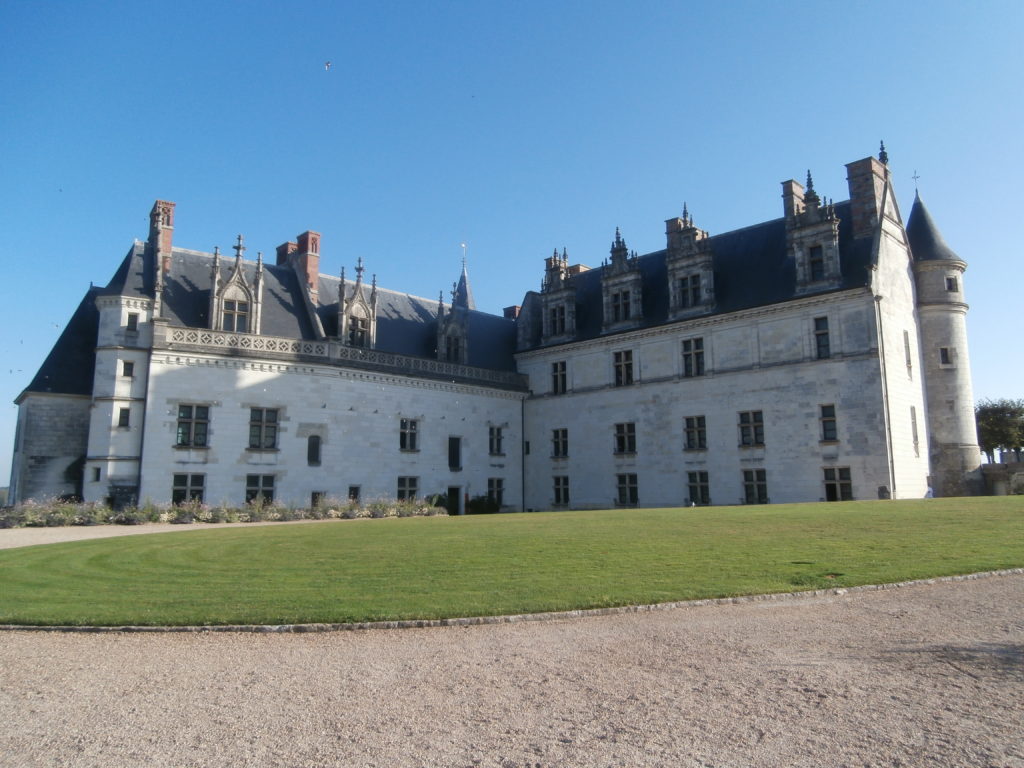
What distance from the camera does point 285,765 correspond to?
4285mm

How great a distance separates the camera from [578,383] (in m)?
33.3

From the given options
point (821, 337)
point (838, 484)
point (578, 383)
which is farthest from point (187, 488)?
point (821, 337)

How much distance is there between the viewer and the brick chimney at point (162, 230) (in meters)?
26.9

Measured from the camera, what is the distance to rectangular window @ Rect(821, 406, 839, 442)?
2555cm

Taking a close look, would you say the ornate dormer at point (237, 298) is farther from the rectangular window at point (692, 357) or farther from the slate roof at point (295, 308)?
the rectangular window at point (692, 357)

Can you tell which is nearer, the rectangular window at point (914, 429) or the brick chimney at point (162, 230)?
the rectangular window at point (914, 429)

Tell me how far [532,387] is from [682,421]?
27.1 feet

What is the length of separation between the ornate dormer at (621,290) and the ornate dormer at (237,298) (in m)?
14.4

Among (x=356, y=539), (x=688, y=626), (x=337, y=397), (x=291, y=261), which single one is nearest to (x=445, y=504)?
(x=337, y=397)

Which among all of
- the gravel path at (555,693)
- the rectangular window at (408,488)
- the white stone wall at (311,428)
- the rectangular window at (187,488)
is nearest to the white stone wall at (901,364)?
the white stone wall at (311,428)

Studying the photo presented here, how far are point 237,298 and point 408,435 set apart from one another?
829cm

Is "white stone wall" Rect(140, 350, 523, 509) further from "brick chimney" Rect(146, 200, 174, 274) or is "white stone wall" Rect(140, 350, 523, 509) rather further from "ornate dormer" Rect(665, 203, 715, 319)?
"ornate dormer" Rect(665, 203, 715, 319)

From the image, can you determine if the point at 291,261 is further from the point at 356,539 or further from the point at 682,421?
the point at 356,539

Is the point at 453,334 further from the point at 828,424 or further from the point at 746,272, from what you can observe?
the point at 828,424
